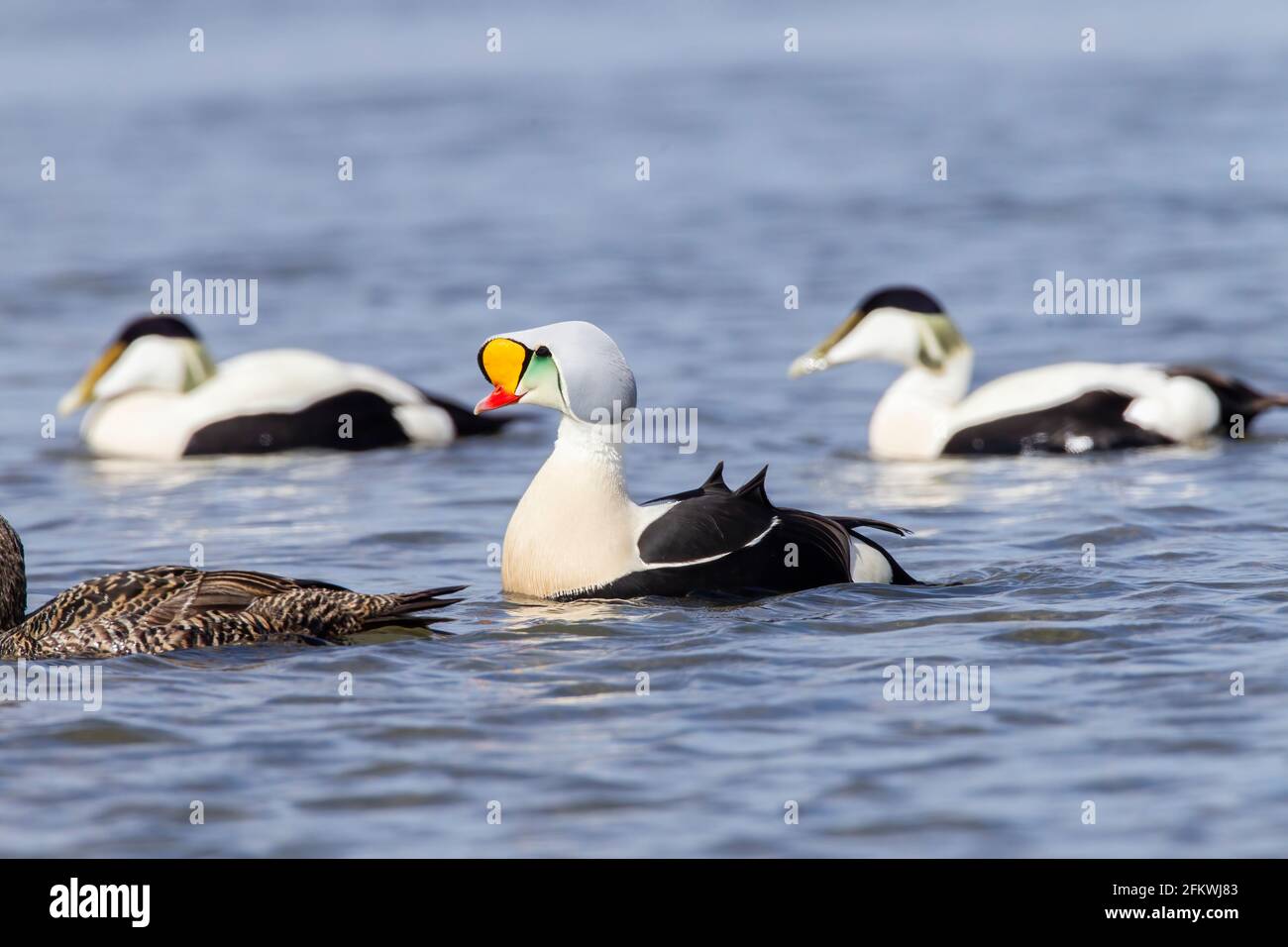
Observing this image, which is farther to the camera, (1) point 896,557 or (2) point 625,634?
(1) point 896,557

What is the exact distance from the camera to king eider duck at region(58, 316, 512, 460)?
10305 millimetres

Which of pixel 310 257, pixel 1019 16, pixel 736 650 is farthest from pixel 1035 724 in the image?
pixel 1019 16

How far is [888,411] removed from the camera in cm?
1028

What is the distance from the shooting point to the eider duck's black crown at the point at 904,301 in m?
10.4

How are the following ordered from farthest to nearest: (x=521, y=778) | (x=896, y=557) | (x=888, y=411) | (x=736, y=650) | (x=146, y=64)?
(x=146, y=64)
(x=888, y=411)
(x=896, y=557)
(x=736, y=650)
(x=521, y=778)

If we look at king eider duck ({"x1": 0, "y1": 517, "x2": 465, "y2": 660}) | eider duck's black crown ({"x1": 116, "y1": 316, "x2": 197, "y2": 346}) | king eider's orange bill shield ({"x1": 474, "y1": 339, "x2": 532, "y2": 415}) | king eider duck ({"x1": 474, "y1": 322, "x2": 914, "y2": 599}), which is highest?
eider duck's black crown ({"x1": 116, "y1": 316, "x2": 197, "y2": 346})

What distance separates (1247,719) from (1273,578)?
1.69 metres

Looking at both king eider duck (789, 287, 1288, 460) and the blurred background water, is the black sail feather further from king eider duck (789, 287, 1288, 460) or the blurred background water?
king eider duck (789, 287, 1288, 460)

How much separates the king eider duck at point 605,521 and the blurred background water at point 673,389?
6.0 inches

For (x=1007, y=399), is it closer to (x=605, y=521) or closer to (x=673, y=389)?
(x=673, y=389)

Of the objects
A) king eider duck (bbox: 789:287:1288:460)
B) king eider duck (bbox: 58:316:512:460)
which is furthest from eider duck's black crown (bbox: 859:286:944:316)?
king eider duck (bbox: 58:316:512:460)

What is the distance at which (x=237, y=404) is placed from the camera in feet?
33.9

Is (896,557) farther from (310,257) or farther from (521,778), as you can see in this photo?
(310,257)

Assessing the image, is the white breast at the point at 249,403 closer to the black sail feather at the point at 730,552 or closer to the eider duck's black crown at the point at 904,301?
the eider duck's black crown at the point at 904,301
